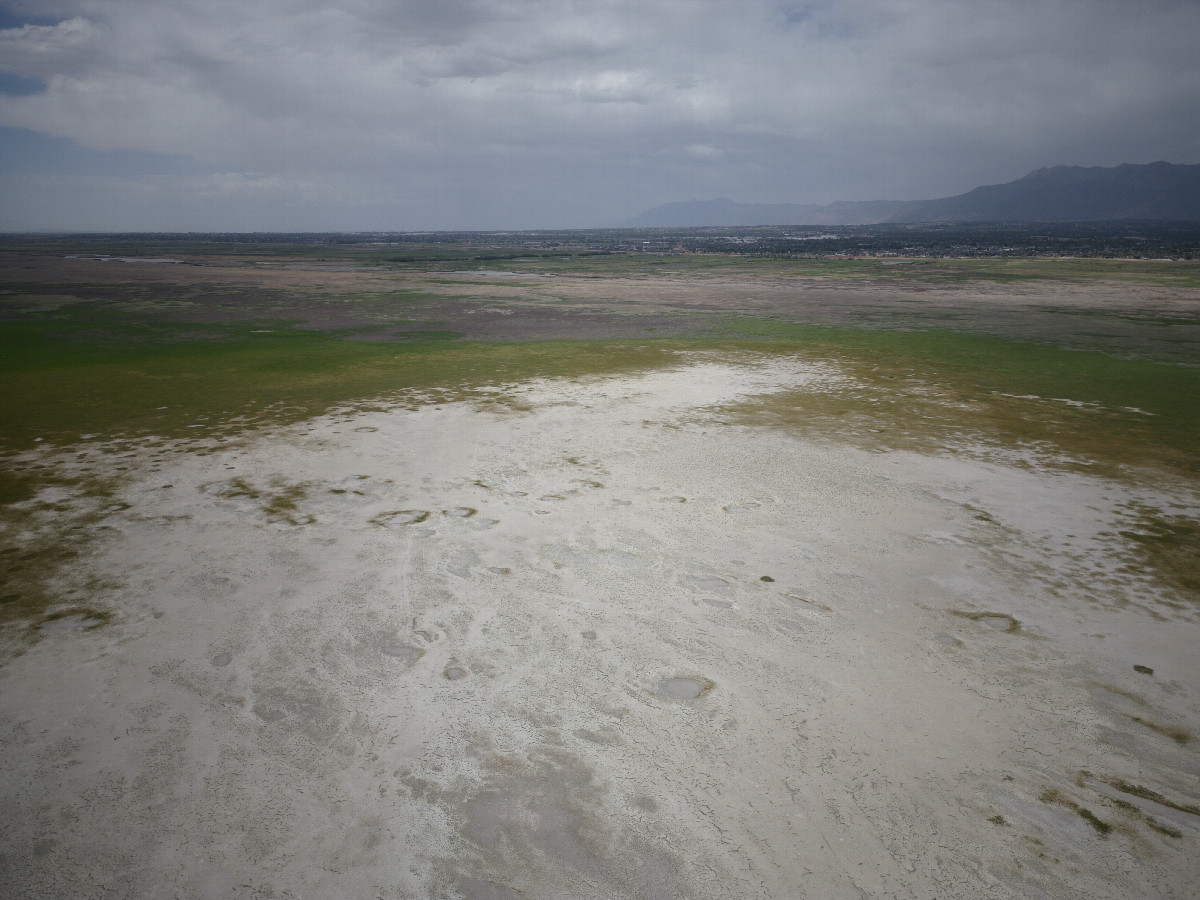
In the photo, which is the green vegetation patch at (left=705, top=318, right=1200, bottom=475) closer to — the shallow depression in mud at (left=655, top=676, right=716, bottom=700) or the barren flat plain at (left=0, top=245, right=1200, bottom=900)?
the barren flat plain at (left=0, top=245, right=1200, bottom=900)

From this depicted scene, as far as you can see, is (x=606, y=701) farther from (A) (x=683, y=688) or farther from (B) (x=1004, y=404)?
(B) (x=1004, y=404)

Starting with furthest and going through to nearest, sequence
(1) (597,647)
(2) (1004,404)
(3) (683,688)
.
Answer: (2) (1004,404)
(1) (597,647)
(3) (683,688)

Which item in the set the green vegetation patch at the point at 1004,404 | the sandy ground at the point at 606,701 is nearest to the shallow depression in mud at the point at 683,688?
the sandy ground at the point at 606,701

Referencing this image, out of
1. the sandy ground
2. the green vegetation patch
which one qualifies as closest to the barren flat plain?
the sandy ground

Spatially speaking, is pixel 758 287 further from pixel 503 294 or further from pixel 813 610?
pixel 813 610

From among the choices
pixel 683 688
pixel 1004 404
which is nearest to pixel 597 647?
pixel 683 688

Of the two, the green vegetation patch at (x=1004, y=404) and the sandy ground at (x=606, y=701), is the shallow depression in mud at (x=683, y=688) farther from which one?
the green vegetation patch at (x=1004, y=404)

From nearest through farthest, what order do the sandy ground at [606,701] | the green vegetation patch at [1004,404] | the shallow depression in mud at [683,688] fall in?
the sandy ground at [606,701] → the shallow depression in mud at [683,688] → the green vegetation patch at [1004,404]
